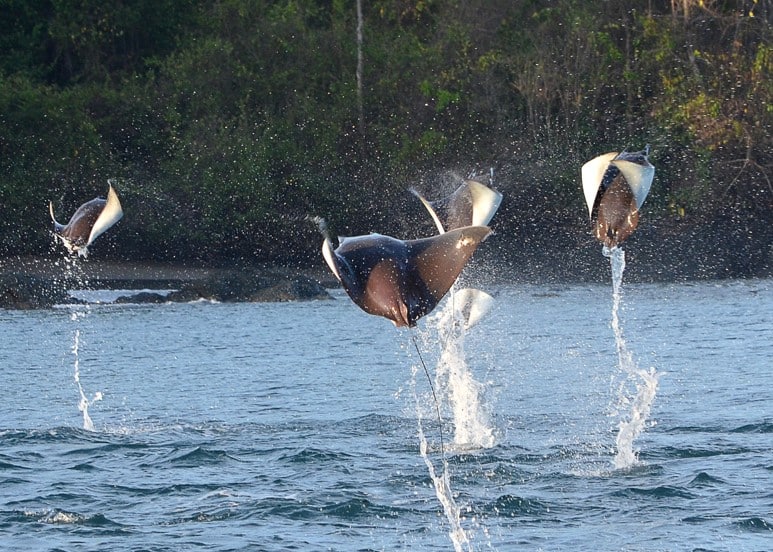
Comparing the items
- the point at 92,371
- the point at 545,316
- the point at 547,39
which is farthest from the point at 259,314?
the point at 547,39

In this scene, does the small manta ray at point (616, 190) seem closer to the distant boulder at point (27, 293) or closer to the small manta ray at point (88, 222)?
the small manta ray at point (88, 222)

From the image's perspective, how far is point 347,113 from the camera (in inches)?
1494

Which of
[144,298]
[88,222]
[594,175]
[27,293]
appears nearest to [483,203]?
[594,175]

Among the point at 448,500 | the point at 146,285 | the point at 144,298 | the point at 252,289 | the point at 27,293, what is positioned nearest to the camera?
the point at 448,500

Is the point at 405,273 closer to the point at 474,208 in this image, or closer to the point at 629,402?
the point at 474,208

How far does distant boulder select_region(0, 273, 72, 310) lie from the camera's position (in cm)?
2702

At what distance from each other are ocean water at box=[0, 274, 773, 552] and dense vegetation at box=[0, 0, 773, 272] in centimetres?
1308

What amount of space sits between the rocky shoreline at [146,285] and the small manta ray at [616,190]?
16.7m

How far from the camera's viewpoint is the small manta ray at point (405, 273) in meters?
8.59

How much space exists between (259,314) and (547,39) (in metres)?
15.4

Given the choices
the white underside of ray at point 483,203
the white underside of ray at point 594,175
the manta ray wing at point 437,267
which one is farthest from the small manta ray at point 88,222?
the manta ray wing at point 437,267

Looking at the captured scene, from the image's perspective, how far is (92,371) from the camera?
738 inches

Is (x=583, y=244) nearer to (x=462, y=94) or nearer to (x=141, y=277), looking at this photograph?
(x=462, y=94)

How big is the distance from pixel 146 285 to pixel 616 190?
21.7m
